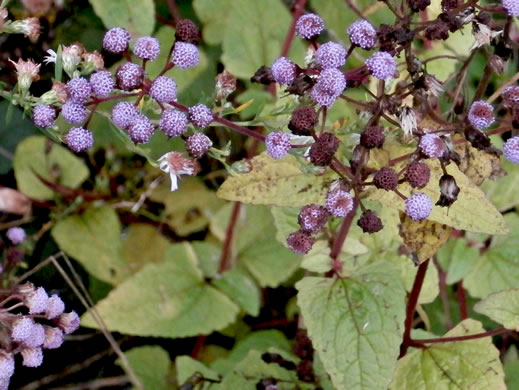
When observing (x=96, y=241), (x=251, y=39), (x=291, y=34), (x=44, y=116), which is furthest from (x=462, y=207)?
(x=96, y=241)

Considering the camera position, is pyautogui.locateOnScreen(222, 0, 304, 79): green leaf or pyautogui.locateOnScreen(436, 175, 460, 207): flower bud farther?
pyautogui.locateOnScreen(222, 0, 304, 79): green leaf

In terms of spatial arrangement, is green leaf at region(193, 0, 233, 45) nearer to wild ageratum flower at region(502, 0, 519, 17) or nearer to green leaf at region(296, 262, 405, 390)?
green leaf at region(296, 262, 405, 390)

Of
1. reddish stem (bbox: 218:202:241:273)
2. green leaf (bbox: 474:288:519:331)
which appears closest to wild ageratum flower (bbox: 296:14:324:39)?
green leaf (bbox: 474:288:519:331)

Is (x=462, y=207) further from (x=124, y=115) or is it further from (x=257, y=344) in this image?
(x=257, y=344)

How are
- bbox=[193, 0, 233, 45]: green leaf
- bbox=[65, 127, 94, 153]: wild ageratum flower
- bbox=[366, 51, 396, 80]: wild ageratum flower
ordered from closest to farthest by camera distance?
bbox=[366, 51, 396, 80]: wild ageratum flower → bbox=[65, 127, 94, 153]: wild ageratum flower → bbox=[193, 0, 233, 45]: green leaf

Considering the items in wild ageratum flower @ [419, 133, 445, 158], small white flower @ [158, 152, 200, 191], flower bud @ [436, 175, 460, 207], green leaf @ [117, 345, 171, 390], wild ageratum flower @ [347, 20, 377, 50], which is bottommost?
Result: green leaf @ [117, 345, 171, 390]

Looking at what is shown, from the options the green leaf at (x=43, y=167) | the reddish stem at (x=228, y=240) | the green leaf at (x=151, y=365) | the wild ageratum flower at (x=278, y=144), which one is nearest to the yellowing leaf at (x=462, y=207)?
the wild ageratum flower at (x=278, y=144)

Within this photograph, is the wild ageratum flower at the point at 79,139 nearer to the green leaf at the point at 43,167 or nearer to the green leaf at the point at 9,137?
the green leaf at the point at 43,167
